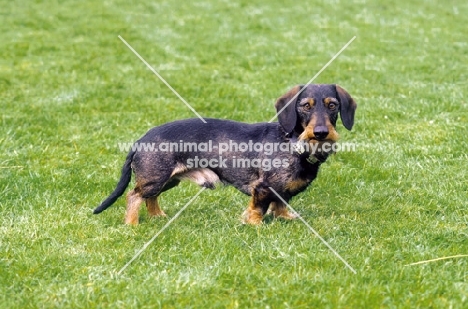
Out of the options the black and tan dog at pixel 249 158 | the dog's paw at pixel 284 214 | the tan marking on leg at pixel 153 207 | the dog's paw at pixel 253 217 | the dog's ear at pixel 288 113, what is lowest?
the tan marking on leg at pixel 153 207

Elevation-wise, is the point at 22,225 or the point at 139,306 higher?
the point at 139,306

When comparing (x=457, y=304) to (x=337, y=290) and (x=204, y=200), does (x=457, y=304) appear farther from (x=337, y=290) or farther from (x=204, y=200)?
(x=204, y=200)

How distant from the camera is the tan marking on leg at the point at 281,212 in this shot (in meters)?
5.38

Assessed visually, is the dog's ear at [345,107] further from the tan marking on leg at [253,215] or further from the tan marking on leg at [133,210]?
the tan marking on leg at [133,210]

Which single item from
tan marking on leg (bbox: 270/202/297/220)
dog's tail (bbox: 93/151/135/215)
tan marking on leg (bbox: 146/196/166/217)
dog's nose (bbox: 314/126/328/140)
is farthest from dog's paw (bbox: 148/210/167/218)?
dog's nose (bbox: 314/126/328/140)

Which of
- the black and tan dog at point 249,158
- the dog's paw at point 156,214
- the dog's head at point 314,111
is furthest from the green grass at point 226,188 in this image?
the dog's head at point 314,111

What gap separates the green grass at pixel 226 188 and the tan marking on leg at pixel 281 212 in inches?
6.0

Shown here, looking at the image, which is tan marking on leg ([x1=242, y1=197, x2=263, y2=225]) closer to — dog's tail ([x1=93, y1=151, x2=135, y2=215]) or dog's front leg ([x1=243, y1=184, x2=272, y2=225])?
dog's front leg ([x1=243, y1=184, x2=272, y2=225])

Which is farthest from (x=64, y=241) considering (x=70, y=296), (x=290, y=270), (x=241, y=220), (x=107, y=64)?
(x=107, y=64)

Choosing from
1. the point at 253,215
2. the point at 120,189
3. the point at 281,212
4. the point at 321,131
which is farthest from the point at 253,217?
the point at 120,189

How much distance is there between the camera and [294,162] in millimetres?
5059

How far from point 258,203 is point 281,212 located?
1.11 ft

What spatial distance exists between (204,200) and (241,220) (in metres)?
0.70

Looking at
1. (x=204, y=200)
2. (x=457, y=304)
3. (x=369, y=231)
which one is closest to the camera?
(x=457, y=304)
